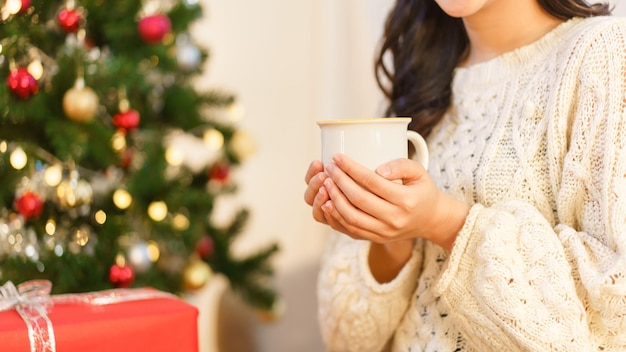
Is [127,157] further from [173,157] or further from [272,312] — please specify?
[272,312]

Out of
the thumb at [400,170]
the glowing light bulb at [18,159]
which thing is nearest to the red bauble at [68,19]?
the glowing light bulb at [18,159]

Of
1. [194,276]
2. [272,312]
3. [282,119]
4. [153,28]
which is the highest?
[153,28]

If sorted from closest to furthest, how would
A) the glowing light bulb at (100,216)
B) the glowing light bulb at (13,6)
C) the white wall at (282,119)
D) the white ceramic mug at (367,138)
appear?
the white ceramic mug at (367,138), the glowing light bulb at (13,6), the glowing light bulb at (100,216), the white wall at (282,119)

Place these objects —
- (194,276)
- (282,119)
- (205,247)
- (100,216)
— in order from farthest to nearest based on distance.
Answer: (282,119) → (205,247) → (194,276) → (100,216)

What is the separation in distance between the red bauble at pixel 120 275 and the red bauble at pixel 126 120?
0.28 m

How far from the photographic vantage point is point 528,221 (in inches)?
35.6

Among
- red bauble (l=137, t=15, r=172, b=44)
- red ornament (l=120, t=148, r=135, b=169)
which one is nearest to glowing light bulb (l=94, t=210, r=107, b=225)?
red ornament (l=120, t=148, r=135, b=169)

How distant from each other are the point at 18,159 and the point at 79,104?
148 millimetres

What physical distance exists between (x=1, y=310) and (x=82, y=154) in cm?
46

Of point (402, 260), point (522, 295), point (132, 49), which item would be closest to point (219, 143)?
point (132, 49)

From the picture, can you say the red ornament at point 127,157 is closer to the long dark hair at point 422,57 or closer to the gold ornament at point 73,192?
the gold ornament at point 73,192

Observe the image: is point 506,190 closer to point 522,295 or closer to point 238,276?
point 522,295

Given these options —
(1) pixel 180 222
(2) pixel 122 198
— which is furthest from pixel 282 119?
(2) pixel 122 198

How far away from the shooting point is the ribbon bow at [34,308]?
2.76 feet
